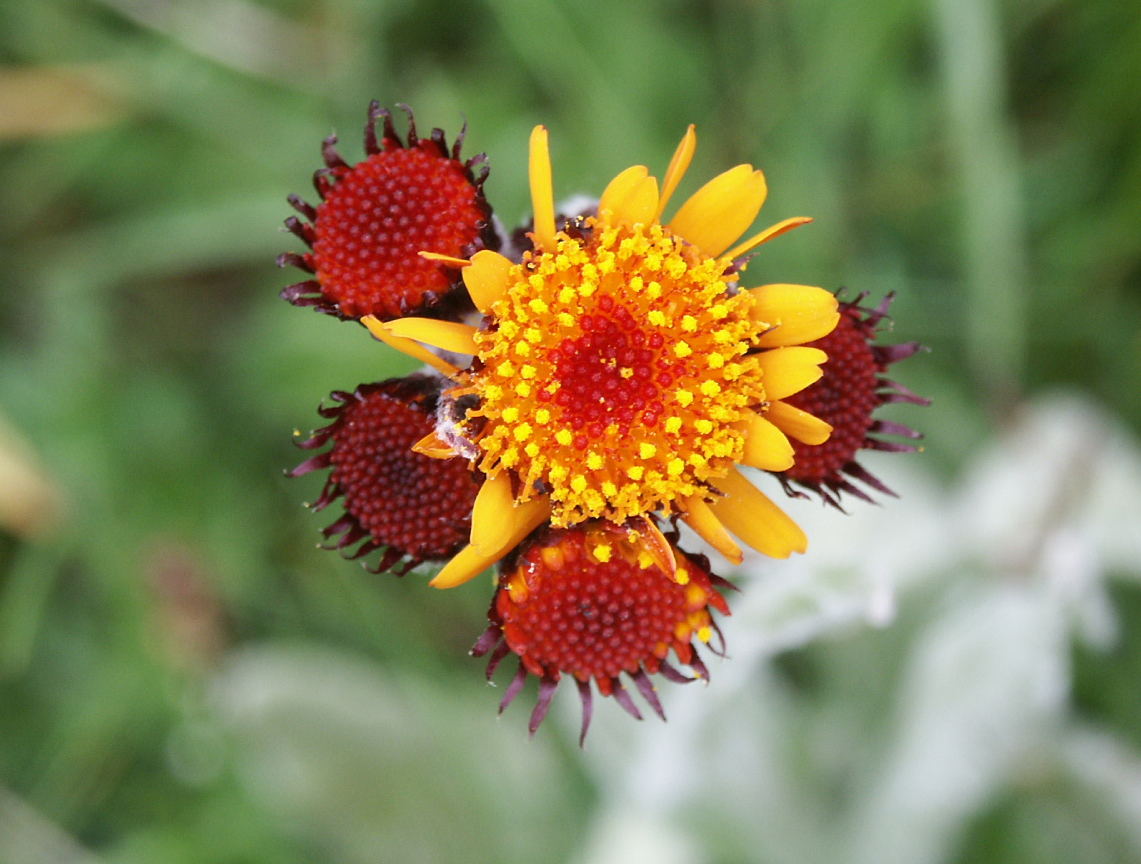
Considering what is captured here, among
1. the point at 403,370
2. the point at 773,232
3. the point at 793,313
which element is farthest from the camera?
the point at 403,370

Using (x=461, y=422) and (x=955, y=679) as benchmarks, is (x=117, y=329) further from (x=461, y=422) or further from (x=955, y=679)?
(x=955, y=679)

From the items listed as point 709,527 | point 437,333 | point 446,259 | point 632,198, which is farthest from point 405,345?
A: point 709,527

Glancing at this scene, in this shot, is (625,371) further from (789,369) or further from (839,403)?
(839,403)

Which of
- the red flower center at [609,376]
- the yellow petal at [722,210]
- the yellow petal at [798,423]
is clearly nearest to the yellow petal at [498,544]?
the red flower center at [609,376]

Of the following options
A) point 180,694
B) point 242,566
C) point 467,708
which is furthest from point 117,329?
point 467,708

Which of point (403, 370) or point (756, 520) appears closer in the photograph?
point (756, 520)

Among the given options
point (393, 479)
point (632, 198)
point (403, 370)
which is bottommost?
point (403, 370)

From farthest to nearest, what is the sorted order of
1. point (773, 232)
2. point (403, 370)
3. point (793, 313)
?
1. point (403, 370)
2. point (793, 313)
3. point (773, 232)

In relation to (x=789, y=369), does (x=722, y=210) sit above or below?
Answer: above
